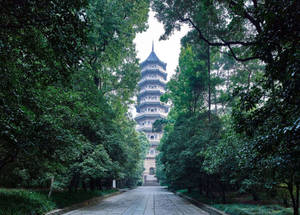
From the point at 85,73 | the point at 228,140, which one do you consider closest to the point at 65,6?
the point at 228,140

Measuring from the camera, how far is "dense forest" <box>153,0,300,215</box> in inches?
132

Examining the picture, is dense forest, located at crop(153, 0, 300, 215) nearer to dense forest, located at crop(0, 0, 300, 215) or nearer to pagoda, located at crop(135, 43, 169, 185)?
dense forest, located at crop(0, 0, 300, 215)

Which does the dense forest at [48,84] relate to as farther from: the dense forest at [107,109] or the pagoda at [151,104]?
the pagoda at [151,104]

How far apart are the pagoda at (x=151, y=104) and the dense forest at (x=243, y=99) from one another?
29.9 metres

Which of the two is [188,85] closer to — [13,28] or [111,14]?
[111,14]

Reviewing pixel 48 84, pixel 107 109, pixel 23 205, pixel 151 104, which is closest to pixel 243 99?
pixel 48 84

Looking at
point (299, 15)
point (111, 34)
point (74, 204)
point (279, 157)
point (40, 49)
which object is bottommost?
point (74, 204)

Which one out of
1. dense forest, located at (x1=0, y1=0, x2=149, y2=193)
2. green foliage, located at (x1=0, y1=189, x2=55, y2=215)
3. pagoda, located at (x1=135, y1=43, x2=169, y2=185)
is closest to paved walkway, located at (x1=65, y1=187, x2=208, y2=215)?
green foliage, located at (x1=0, y1=189, x2=55, y2=215)

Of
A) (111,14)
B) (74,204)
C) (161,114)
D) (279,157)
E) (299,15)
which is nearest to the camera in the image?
(299,15)

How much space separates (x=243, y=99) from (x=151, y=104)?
50.4 m

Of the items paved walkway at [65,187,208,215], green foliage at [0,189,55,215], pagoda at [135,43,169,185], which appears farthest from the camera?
pagoda at [135,43,169,185]

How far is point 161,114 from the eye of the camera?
54250 mm

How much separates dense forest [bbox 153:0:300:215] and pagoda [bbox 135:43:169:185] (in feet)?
98.0

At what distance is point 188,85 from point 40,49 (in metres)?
15.3
